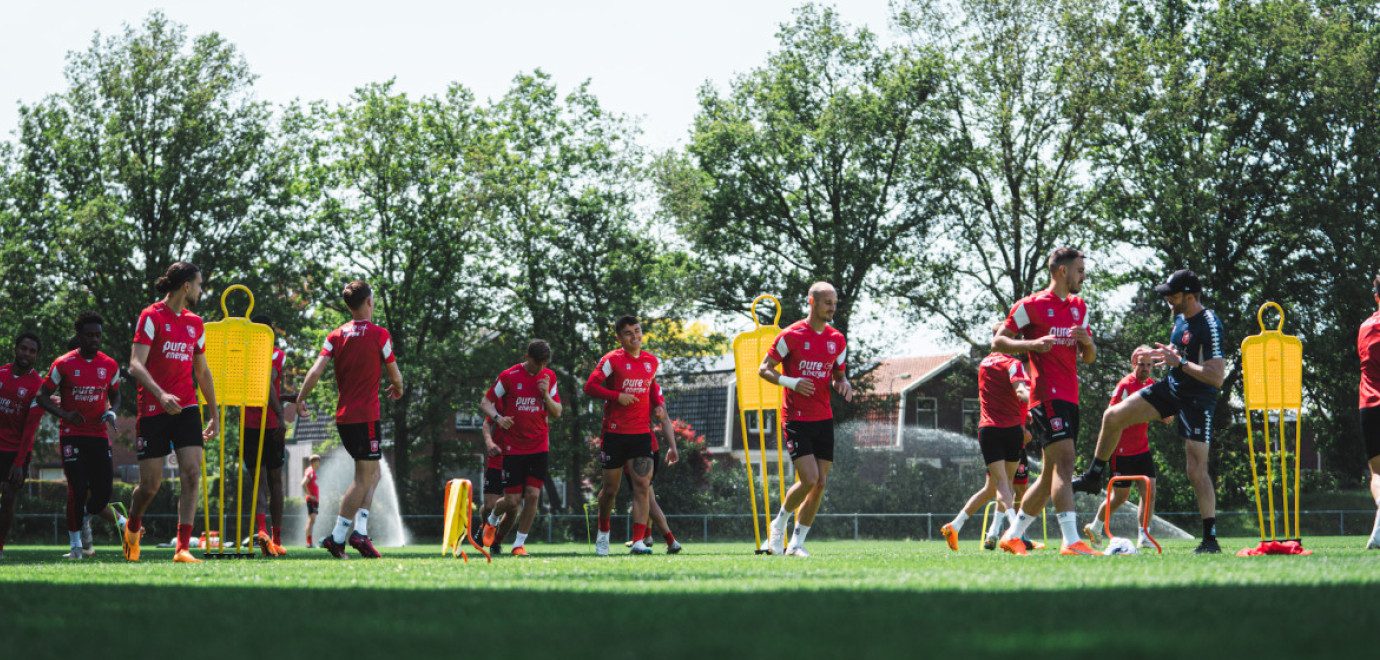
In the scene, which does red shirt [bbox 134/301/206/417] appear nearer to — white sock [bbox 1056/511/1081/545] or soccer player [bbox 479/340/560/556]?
soccer player [bbox 479/340/560/556]

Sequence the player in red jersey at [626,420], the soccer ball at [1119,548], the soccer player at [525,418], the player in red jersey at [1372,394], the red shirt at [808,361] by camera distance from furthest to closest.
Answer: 1. the soccer player at [525,418]
2. the player in red jersey at [626,420]
3. the red shirt at [808,361]
4. the player in red jersey at [1372,394]
5. the soccer ball at [1119,548]

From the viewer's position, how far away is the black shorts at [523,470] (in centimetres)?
1309

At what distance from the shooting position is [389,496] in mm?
34750

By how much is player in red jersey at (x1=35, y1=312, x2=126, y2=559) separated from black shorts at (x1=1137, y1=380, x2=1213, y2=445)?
28.5 ft

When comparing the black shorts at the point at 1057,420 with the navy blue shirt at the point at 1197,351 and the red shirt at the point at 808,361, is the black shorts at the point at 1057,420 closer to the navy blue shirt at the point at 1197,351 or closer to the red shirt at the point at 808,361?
the navy blue shirt at the point at 1197,351

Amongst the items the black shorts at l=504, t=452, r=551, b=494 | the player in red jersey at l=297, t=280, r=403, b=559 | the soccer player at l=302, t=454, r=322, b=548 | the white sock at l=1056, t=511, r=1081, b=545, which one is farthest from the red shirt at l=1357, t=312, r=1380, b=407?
the soccer player at l=302, t=454, r=322, b=548

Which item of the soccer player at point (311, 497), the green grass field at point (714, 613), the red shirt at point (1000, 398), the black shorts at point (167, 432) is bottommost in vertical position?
the soccer player at point (311, 497)

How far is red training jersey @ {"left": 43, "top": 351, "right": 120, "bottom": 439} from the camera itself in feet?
37.0

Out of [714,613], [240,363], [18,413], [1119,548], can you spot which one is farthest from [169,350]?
[1119,548]

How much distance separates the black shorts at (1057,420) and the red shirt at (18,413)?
30.5ft

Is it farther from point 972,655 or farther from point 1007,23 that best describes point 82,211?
point 972,655

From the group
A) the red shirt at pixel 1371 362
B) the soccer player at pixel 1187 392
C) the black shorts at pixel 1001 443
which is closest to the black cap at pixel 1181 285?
the soccer player at pixel 1187 392

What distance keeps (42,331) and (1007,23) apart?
2811 centimetres

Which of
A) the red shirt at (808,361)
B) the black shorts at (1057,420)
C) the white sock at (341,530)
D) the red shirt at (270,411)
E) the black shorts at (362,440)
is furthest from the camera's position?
the red shirt at (270,411)
